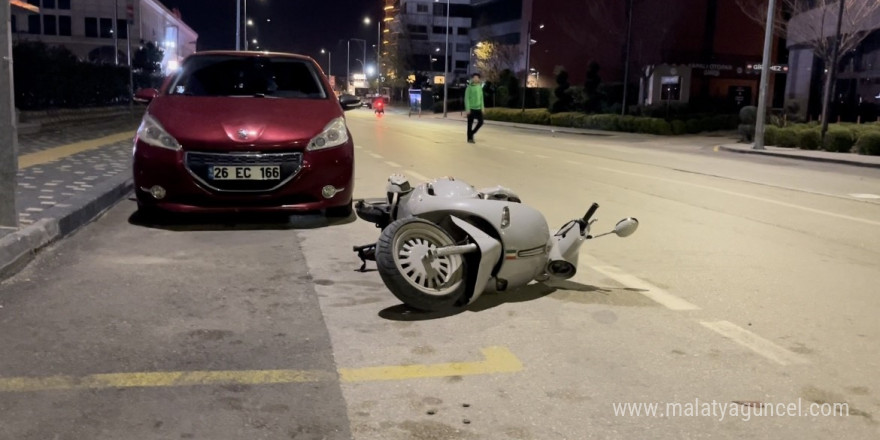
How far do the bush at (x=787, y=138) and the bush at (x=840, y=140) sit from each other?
1.23 meters

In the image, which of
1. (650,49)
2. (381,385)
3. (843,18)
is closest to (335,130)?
(381,385)

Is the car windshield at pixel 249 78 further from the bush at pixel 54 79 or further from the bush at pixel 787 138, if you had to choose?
the bush at pixel 787 138

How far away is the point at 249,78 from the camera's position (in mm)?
8938

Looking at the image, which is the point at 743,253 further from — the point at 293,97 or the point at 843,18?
the point at 843,18

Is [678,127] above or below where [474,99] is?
below

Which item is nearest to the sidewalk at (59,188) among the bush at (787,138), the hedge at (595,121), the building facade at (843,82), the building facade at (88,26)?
the bush at (787,138)

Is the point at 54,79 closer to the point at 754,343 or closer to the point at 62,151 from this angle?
the point at 62,151

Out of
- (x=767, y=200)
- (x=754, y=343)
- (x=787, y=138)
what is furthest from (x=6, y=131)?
(x=787, y=138)

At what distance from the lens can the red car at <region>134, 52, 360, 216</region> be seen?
23.2ft

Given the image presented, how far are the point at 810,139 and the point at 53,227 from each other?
22.2 metres

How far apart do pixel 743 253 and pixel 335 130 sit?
3.83 metres

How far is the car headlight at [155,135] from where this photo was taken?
712 cm

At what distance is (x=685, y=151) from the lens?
23281mm

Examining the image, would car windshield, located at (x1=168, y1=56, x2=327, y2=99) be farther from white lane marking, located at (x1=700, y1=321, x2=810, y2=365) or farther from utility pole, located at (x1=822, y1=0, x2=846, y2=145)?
utility pole, located at (x1=822, y1=0, x2=846, y2=145)
